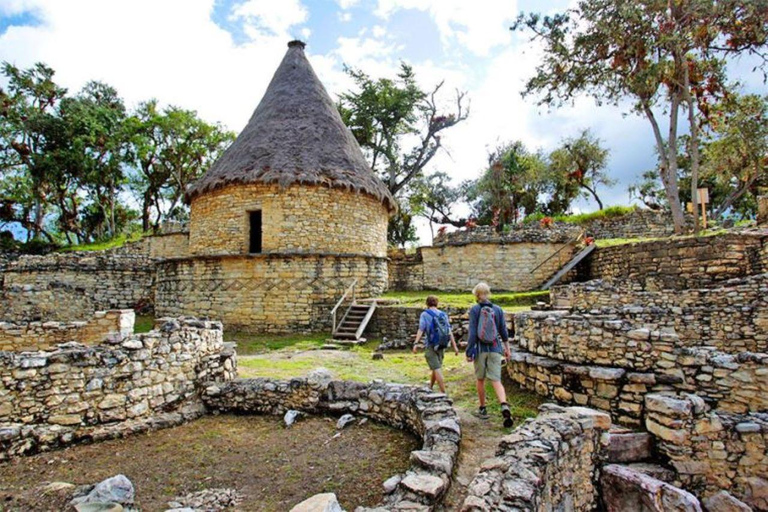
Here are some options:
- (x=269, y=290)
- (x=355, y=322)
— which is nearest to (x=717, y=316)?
(x=355, y=322)

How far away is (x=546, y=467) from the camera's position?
3061mm

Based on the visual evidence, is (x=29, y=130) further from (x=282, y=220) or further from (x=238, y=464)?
(x=238, y=464)

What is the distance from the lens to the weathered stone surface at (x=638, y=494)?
3332 mm

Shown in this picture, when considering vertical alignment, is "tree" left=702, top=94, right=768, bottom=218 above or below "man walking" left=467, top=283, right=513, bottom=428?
above

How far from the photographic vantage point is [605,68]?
49.1 feet

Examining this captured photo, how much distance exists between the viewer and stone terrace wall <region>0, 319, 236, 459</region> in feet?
14.9

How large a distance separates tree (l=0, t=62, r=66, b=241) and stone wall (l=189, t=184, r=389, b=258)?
18036 mm

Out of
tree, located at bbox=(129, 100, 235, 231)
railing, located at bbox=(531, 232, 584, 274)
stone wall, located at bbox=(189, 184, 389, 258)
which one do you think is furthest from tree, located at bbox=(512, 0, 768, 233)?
tree, located at bbox=(129, 100, 235, 231)

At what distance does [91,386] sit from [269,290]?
8.17m

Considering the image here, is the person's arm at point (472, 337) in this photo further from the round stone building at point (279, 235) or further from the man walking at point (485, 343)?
the round stone building at point (279, 235)

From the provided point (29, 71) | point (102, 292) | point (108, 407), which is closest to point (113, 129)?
point (29, 71)

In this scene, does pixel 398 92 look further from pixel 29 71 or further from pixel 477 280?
pixel 29 71

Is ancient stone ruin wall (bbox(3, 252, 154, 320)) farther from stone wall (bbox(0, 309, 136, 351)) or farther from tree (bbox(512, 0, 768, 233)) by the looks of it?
tree (bbox(512, 0, 768, 233))

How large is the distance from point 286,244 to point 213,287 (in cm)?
295
